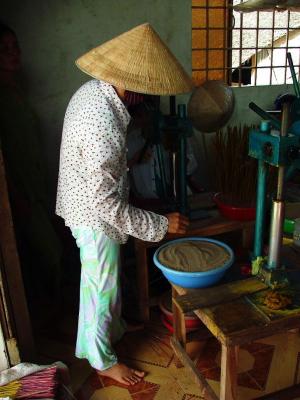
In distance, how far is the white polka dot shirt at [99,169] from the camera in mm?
1677

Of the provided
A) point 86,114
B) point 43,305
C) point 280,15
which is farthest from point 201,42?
point 43,305

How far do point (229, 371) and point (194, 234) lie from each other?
38.9 inches

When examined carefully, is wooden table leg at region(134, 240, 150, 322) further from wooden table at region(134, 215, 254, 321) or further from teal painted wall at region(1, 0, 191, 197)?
teal painted wall at region(1, 0, 191, 197)

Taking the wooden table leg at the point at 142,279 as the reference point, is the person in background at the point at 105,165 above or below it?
above

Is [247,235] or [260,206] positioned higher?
[260,206]

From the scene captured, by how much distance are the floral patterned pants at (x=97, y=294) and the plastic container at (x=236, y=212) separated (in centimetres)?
84

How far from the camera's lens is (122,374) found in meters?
2.17

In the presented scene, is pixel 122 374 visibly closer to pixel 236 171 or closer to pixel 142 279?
pixel 142 279

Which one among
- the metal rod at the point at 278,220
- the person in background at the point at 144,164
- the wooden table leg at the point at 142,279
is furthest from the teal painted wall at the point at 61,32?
the metal rod at the point at 278,220

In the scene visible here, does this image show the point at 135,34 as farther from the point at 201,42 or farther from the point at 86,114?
the point at 201,42

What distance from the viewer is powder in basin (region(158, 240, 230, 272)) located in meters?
1.80

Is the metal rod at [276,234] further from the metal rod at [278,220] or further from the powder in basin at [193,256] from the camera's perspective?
the powder in basin at [193,256]

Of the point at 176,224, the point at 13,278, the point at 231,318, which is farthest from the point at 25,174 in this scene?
the point at 231,318

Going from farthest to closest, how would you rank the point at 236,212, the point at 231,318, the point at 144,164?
the point at 144,164, the point at 236,212, the point at 231,318
